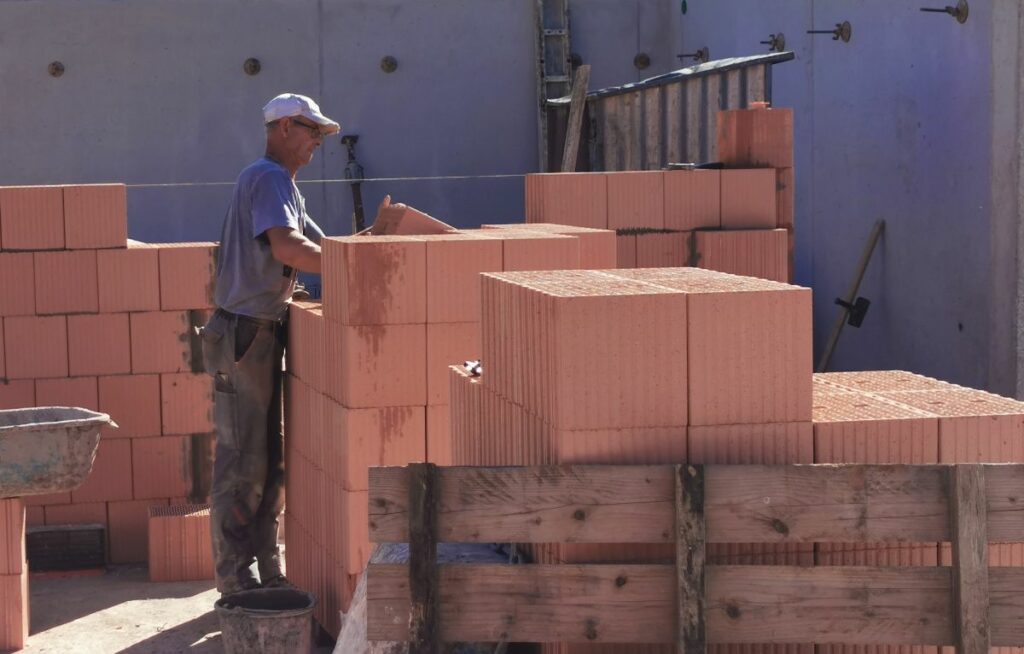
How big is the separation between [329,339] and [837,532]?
112 inches

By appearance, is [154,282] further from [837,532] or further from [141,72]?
[141,72]

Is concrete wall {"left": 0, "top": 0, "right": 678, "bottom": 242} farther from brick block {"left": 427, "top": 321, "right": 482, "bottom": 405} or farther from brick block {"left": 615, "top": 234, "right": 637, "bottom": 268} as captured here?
brick block {"left": 427, "top": 321, "right": 482, "bottom": 405}

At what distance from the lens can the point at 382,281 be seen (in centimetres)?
592

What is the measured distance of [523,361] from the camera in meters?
4.27

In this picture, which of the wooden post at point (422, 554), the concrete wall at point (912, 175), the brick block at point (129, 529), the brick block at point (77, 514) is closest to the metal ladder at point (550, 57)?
the concrete wall at point (912, 175)

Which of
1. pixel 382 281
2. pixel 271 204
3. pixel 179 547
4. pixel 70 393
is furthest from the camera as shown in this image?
pixel 70 393

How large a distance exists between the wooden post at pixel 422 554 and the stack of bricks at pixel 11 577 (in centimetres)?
364

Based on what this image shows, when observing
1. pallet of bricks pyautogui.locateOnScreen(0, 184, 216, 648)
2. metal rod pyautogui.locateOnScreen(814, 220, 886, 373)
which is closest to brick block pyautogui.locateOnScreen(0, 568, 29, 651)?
pallet of bricks pyautogui.locateOnScreen(0, 184, 216, 648)

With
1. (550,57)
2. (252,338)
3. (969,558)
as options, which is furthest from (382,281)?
(550,57)

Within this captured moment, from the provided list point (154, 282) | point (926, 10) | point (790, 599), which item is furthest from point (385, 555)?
point (926, 10)

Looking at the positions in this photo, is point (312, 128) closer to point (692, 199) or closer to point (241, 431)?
point (241, 431)

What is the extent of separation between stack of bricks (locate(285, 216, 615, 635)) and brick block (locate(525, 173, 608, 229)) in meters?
2.34

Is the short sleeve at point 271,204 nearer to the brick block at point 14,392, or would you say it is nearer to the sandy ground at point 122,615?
the sandy ground at point 122,615

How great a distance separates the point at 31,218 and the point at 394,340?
348cm
